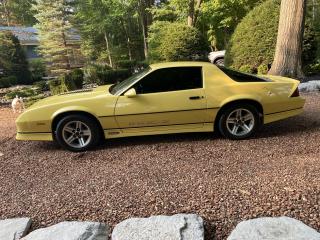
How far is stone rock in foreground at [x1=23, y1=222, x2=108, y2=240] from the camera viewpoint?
9.11 ft

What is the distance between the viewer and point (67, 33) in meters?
24.6

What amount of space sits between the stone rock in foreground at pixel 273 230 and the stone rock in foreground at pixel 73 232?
3.64 ft

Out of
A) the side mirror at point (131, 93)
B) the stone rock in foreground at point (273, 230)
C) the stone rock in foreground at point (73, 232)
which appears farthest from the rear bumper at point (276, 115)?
the stone rock in foreground at point (73, 232)

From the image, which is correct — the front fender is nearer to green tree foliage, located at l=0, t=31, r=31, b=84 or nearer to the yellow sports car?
the yellow sports car

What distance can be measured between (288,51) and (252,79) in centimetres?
453

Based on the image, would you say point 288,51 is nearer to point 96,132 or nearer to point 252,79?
point 252,79

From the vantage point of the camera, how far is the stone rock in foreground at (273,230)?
2.57m

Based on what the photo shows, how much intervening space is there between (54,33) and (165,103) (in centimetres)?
2074

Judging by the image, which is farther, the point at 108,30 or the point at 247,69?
the point at 108,30

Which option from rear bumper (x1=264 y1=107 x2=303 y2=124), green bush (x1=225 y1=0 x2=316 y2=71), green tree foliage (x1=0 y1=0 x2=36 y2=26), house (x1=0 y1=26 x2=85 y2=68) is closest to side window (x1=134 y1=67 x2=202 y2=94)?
rear bumper (x1=264 y1=107 x2=303 y2=124)

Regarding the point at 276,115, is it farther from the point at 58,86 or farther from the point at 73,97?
the point at 58,86

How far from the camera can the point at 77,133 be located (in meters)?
5.14

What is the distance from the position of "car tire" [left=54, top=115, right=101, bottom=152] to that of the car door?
43 cm

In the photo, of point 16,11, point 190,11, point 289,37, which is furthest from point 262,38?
point 16,11
